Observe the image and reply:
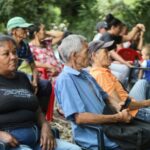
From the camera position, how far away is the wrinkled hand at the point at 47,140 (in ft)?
10.7

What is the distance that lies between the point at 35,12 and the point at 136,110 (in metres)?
6.91

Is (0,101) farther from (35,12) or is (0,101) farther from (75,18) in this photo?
(75,18)

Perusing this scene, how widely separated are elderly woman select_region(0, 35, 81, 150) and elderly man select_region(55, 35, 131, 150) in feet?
0.51

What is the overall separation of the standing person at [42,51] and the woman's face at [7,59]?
8.90 ft

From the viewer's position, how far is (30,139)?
10.6 ft

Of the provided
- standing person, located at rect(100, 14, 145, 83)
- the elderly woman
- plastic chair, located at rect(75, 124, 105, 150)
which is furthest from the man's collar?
standing person, located at rect(100, 14, 145, 83)

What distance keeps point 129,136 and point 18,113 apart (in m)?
0.79

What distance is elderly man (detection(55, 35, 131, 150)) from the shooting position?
3.30 metres

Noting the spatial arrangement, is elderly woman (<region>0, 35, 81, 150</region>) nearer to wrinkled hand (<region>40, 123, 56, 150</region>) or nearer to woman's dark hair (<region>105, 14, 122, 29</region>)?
wrinkled hand (<region>40, 123, 56, 150</region>)

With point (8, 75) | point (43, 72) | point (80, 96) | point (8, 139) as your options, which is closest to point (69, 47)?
point (80, 96)

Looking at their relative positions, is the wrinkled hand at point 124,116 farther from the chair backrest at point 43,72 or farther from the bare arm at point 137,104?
the chair backrest at point 43,72

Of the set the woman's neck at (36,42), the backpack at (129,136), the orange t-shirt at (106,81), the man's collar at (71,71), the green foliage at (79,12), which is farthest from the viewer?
the green foliage at (79,12)

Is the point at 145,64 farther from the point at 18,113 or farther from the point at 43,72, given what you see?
the point at 18,113

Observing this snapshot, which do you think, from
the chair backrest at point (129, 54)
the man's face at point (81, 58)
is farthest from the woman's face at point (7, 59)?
the chair backrest at point (129, 54)
